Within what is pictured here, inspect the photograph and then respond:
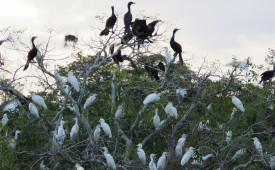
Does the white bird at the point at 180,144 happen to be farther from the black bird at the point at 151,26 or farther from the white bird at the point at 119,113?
the black bird at the point at 151,26

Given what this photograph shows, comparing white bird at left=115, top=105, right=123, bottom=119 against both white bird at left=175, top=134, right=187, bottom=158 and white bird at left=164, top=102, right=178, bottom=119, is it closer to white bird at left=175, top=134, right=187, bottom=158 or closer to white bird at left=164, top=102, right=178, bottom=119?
white bird at left=164, top=102, right=178, bottom=119

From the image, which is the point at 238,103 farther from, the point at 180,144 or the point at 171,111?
the point at 180,144

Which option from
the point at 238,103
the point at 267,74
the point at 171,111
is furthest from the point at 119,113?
the point at 267,74

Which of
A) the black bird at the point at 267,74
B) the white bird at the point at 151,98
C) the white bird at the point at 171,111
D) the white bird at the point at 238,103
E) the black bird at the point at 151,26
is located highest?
the black bird at the point at 151,26

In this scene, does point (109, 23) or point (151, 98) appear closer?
point (151, 98)

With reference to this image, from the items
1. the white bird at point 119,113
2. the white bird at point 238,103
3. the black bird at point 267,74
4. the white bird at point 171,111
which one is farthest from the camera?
the black bird at point 267,74

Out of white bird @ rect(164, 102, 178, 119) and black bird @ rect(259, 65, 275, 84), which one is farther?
black bird @ rect(259, 65, 275, 84)

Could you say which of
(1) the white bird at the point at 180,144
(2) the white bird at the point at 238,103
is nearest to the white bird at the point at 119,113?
(1) the white bird at the point at 180,144

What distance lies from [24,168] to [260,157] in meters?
3.49

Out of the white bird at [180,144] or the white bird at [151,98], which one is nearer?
the white bird at [151,98]

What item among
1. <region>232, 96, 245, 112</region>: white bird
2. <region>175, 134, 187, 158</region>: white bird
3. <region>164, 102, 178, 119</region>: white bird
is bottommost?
<region>175, 134, 187, 158</region>: white bird

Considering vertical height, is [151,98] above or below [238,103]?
above

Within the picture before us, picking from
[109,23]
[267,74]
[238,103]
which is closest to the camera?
[238,103]

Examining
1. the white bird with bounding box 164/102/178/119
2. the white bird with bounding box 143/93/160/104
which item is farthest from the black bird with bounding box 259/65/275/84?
the white bird with bounding box 143/93/160/104
